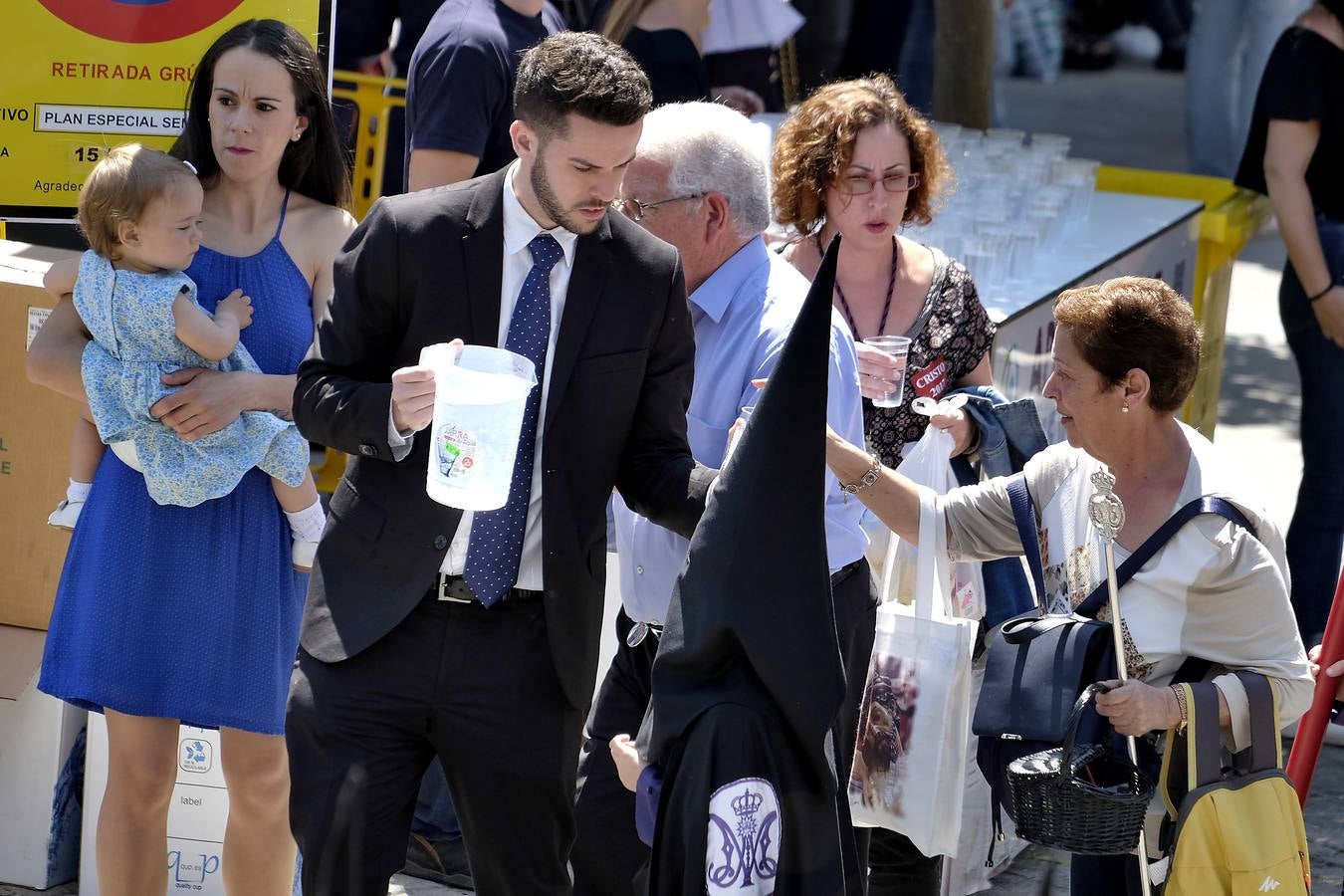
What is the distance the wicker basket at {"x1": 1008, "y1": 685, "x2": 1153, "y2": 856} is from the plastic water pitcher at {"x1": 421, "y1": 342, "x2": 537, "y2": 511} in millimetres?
1061

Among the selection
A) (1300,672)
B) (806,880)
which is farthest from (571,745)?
(1300,672)

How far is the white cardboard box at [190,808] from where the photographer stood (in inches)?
165

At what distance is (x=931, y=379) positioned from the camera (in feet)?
13.3

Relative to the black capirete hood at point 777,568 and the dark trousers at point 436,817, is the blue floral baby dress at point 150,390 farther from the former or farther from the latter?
the black capirete hood at point 777,568

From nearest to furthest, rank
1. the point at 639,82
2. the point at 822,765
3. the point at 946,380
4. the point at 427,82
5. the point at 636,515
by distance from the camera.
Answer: the point at 822,765, the point at 639,82, the point at 636,515, the point at 946,380, the point at 427,82

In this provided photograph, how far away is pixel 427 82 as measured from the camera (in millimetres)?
4836

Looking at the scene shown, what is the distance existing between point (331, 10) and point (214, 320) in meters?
1.00

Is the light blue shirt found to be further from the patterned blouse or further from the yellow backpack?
the yellow backpack

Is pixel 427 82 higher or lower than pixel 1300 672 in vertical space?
higher

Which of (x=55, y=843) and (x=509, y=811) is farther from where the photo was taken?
(x=55, y=843)

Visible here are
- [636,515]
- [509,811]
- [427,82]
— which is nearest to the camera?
[509,811]

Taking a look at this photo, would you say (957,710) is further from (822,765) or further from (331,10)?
(331,10)

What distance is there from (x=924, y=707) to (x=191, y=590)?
1527 mm

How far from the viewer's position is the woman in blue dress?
11.7 feet
